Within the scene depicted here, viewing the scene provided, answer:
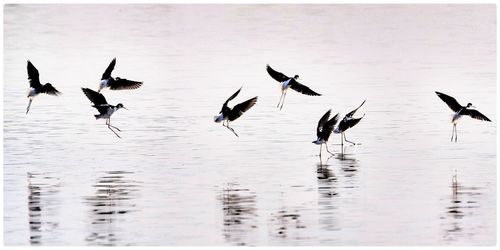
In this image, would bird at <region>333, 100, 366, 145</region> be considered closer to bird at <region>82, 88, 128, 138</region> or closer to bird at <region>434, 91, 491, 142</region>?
bird at <region>434, 91, 491, 142</region>

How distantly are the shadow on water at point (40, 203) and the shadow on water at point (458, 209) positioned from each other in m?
4.31

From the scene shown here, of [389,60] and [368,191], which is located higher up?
[389,60]

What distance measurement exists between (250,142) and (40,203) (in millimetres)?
4887

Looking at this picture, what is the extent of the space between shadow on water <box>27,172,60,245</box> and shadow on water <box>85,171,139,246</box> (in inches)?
18.4

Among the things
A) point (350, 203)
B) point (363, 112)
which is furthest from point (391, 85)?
point (350, 203)

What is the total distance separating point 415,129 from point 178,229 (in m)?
7.41

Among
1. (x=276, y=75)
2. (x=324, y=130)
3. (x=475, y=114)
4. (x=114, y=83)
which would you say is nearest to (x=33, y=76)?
(x=114, y=83)

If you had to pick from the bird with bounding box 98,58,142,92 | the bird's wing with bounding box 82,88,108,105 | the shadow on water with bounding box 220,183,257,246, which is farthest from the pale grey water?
the bird with bounding box 98,58,142,92

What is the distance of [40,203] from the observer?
16234 mm

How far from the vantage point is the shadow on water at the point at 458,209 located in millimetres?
14820

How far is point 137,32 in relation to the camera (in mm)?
36406

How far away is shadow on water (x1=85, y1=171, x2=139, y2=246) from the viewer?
1470cm

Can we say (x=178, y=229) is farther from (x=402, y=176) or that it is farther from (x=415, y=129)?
(x=415, y=129)

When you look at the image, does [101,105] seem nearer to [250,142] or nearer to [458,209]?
[250,142]
